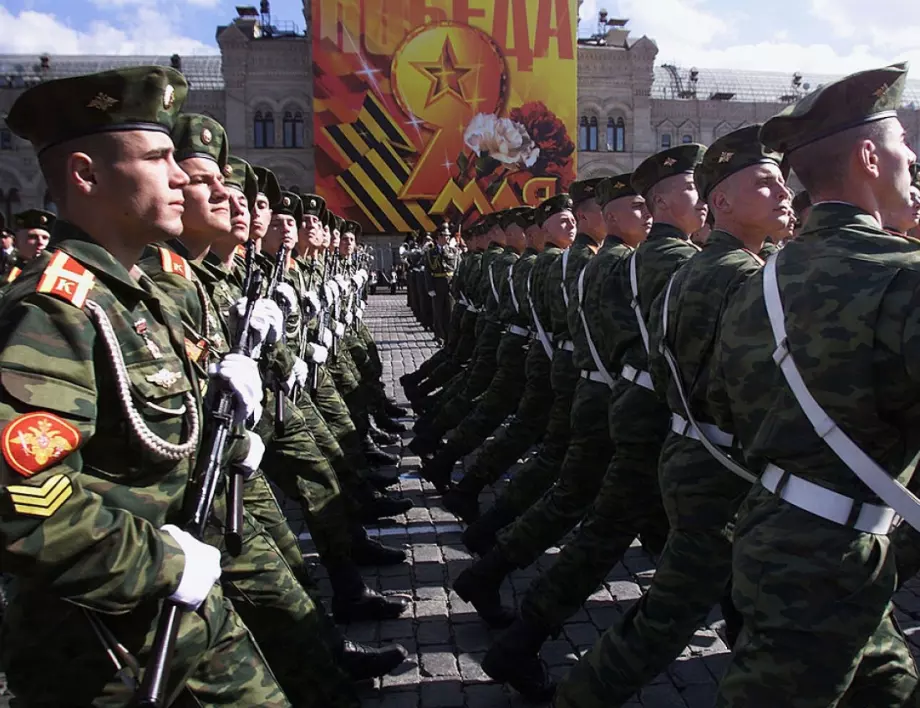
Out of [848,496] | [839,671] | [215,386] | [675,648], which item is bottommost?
[675,648]

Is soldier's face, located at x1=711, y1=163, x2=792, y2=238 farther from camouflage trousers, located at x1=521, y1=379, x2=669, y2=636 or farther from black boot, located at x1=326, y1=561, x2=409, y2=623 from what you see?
black boot, located at x1=326, y1=561, x2=409, y2=623

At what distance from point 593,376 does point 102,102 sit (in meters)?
2.68

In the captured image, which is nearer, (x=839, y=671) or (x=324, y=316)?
(x=839, y=671)

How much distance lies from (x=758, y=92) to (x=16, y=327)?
1811 inches

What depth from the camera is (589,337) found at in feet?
13.7

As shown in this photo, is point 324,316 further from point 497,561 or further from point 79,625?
point 79,625

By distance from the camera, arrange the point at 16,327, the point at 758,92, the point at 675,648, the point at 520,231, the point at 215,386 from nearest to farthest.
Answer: the point at 16,327
the point at 215,386
the point at 675,648
the point at 520,231
the point at 758,92

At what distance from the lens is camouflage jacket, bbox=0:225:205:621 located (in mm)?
1601

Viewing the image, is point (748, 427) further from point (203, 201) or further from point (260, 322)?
point (203, 201)

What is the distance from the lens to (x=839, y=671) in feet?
6.56

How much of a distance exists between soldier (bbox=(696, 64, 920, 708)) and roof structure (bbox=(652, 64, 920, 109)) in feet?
132

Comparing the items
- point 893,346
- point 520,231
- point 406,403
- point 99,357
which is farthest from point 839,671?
point 406,403

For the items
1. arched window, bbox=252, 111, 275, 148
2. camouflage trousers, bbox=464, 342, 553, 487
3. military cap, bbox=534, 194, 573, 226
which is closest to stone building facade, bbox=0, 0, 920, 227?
arched window, bbox=252, 111, 275, 148

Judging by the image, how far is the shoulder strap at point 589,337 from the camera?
4.05m
